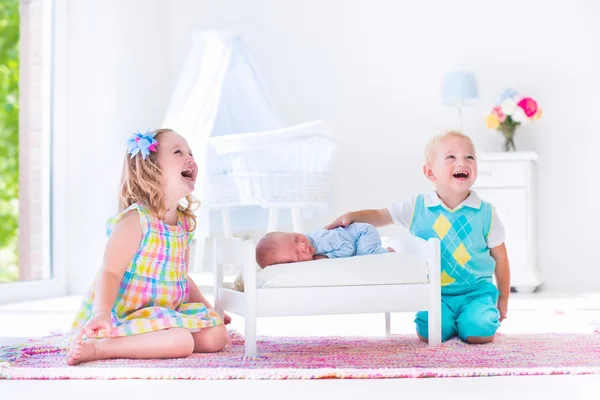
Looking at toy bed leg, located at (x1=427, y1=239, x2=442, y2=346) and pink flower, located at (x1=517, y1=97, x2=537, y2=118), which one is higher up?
pink flower, located at (x1=517, y1=97, x2=537, y2=118)

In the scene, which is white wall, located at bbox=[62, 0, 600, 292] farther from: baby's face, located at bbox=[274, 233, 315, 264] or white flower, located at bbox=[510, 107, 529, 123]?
baby's face, located at bbox=[274, 233, 315, 264]

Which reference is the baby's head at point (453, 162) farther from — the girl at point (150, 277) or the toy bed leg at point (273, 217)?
the toy bed leg at point (273, 217)

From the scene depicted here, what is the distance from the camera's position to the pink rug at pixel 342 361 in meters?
1.63

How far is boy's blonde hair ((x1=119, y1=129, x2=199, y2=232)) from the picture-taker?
83.2 inches

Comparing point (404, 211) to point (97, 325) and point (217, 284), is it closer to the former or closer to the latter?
point (217, 284)

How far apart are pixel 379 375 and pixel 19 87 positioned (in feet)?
10.3

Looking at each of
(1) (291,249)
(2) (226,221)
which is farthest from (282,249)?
(2) (226,221)

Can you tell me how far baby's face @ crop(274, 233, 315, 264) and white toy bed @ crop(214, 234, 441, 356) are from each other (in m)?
0.10

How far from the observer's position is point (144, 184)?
2109mm

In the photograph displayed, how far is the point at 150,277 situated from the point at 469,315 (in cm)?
82

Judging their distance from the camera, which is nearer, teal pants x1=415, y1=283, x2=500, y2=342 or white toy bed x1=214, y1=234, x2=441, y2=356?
white toy bed x1=214, y1=234, x2=441, y2=356

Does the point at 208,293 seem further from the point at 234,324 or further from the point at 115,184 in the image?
the point at 234,324

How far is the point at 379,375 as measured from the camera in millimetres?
1609

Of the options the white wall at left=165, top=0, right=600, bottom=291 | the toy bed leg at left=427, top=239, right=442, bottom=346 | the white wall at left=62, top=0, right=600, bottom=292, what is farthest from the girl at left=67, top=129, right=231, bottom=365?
the white wall at left=165, top=0, right=600, bottom=291
